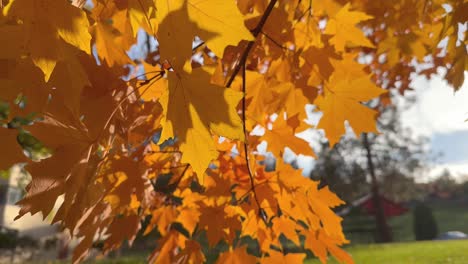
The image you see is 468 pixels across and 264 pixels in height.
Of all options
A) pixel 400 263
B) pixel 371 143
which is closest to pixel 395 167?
pixel 371 143

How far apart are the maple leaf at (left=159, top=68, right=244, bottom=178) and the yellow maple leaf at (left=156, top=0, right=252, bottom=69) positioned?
63 millimetres

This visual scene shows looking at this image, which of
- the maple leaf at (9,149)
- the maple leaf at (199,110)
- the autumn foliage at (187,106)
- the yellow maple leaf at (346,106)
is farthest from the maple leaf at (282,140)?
the maple leaf at (9,149)

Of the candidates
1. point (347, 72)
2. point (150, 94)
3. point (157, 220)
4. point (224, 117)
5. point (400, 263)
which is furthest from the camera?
point (400, 263)

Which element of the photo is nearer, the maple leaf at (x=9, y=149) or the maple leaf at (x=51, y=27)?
the maple leaf at (x=51, y=27)

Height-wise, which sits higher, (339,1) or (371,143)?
(371,143)

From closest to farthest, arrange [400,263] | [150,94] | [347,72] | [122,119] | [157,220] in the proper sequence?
[122,119], [150,94], [347,72], [157,220], [400,263]

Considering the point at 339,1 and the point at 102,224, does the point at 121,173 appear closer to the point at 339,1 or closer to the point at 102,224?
the point at 102,224

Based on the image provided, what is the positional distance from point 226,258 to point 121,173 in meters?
0.53

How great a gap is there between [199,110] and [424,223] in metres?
27.8

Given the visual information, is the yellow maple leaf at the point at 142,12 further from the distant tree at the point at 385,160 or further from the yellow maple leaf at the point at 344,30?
the distant tree at the point at 385,160

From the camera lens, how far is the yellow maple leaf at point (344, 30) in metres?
1.70

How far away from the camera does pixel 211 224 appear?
150 cm

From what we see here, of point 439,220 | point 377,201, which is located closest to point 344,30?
point 377,201

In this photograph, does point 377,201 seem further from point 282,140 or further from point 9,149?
point 9,149
